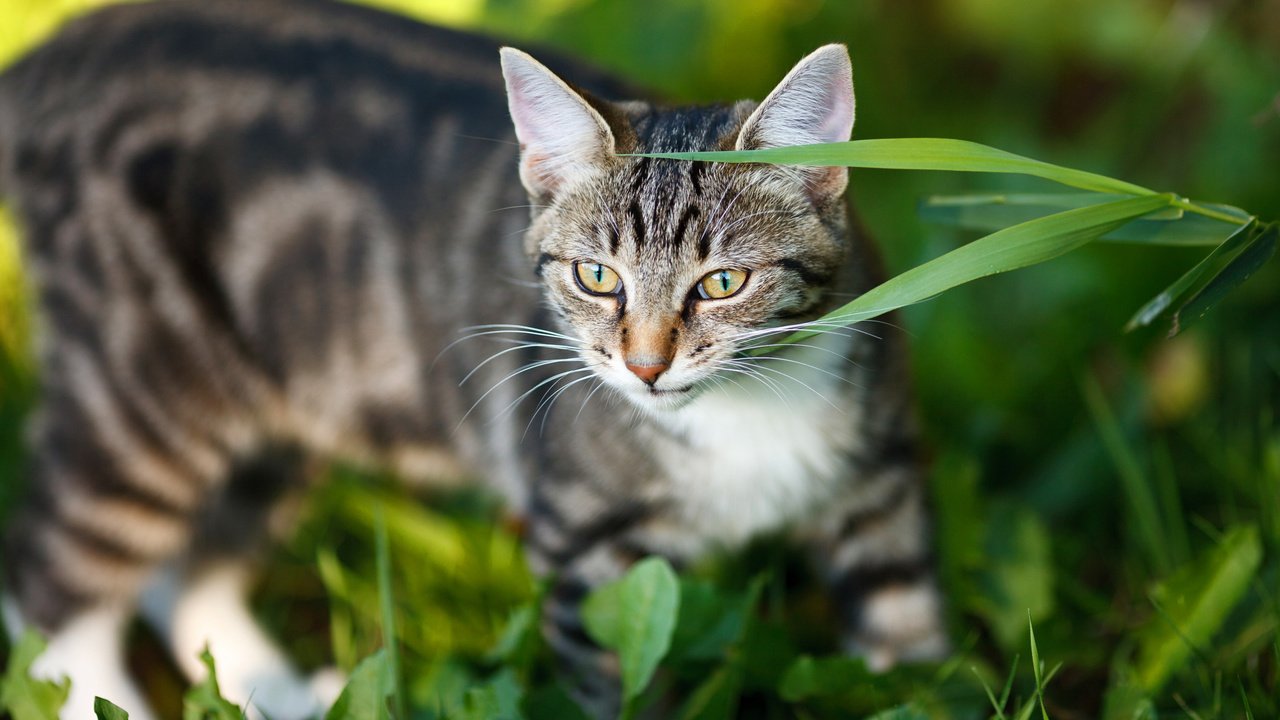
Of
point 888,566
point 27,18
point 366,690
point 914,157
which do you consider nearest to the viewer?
point 914,157

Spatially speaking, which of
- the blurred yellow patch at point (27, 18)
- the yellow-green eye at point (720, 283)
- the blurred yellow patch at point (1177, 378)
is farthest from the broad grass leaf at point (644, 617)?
the blurred yellow patch at point (27, 18)

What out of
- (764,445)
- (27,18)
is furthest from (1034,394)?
(27,18)

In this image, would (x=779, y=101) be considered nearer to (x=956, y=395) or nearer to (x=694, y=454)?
(x=694, y=454)

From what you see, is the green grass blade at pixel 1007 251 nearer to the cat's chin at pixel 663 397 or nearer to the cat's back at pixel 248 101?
the cat's chin at pixel 663 397

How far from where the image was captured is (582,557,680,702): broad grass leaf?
185cm

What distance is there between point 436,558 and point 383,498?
327 mm

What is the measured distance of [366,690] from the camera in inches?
70.2

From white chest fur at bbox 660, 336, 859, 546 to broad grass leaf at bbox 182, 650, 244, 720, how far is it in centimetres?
81

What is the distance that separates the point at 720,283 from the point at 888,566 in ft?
2.67

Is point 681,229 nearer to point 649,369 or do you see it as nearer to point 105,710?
point 649,369

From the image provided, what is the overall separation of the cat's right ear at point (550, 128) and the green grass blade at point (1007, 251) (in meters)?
0.51

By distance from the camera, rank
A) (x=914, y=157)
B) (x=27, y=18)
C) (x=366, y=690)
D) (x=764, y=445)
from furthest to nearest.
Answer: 1. (x=27, y=18)
2. (x=764, y=445)
3. (x=366, y=690)
4. (x=914, y=157)

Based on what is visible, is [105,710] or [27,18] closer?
[105,710]

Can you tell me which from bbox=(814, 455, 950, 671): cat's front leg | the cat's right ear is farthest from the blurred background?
the cat's right ear
